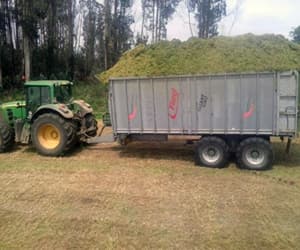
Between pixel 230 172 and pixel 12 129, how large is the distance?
20.8 feet

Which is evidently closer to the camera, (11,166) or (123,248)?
(123,248)

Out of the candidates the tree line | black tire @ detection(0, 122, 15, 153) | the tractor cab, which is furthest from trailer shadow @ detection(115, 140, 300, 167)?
the tree line

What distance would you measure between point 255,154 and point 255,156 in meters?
0.05

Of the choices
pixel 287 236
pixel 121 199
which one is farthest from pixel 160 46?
pixel 287 236

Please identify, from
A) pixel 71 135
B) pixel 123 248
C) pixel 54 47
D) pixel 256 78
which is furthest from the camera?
pixel 54 47

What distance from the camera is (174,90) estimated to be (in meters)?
8.20

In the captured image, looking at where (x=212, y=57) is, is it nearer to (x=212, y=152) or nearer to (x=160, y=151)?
(x=160, y=151)

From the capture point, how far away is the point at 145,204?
5.72m

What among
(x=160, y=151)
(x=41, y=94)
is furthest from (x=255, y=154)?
(x=41, y=94)

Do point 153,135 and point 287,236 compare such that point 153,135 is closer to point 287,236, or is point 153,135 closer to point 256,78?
point 256,78

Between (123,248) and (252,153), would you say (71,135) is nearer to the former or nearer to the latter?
(252,153)

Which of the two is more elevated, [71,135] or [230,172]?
[71,135]

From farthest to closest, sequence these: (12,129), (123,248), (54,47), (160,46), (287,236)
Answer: (54,47) → (160,46) → (12,129) → (287,236) → (123,248)

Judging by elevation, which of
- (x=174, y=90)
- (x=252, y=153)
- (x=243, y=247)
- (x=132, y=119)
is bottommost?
(x=243, y=247)
